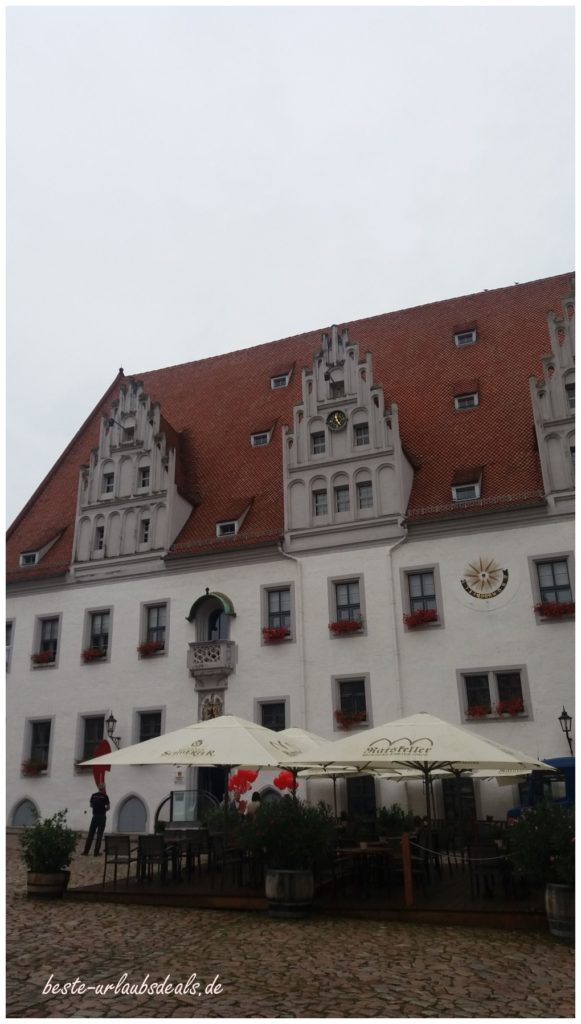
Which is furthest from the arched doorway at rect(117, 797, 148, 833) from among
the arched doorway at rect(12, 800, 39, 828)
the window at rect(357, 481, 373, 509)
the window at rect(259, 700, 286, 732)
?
the window at rect(357, 481, 373, 509)

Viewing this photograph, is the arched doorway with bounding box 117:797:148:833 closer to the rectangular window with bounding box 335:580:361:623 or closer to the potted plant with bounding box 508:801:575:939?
the rectangular window with bounding box 335:580:361:623

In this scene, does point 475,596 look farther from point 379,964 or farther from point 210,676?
point 379,964

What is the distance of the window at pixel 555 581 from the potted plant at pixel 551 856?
37.4 ft

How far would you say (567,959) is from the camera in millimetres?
8805

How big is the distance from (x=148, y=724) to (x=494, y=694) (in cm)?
1135

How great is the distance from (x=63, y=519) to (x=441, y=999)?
90.2 ft

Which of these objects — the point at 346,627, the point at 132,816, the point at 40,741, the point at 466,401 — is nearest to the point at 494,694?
the point at 346,627

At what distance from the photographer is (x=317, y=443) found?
26.7 meters

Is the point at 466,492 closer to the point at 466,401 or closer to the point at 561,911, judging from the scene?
the point at 466,401

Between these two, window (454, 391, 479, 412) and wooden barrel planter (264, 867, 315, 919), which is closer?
wooden barrel planter (264, 867, 315, 919)

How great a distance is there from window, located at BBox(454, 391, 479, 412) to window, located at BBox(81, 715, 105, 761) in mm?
16516

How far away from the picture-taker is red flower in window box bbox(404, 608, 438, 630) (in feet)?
74.2

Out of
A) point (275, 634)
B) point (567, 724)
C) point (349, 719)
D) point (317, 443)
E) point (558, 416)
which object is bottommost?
point (567, 724)

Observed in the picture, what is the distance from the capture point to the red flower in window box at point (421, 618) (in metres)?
22.6
